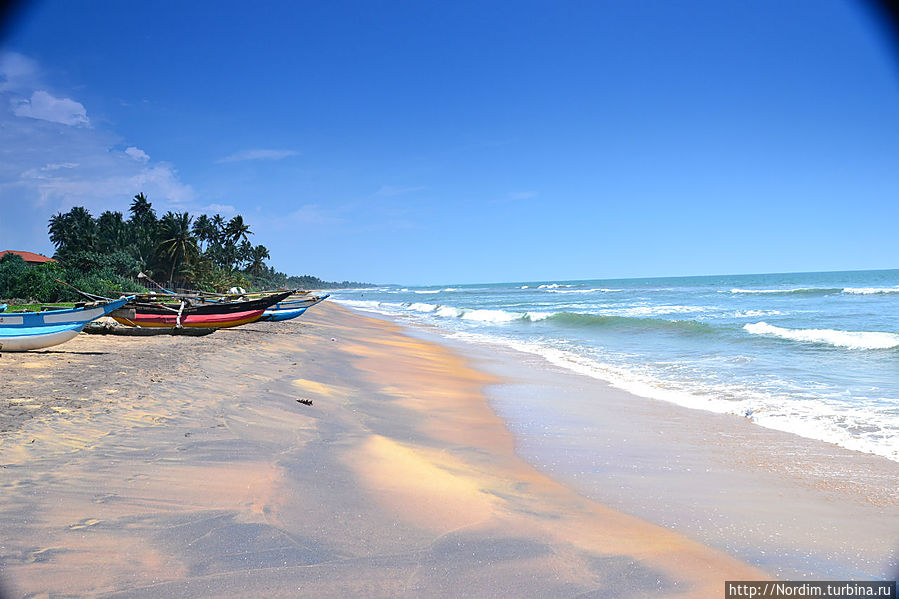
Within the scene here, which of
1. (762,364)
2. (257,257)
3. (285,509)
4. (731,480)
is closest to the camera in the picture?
(285,509)

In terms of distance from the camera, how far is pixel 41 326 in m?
10.2

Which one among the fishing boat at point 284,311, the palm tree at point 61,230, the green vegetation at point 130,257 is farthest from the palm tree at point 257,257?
the fishing boat at point 284,311

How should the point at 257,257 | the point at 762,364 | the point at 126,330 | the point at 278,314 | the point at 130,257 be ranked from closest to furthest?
the point at 762,364 < the point at 126,330 < the point at 278,314 < the point at 130,257 < the point at 257,257

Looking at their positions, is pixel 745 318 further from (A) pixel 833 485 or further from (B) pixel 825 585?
(B) pixel 825 585

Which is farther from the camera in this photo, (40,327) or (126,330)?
(126,330)

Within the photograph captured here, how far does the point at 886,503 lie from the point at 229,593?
216 inches

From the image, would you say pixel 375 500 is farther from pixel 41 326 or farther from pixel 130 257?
pixel 130 257

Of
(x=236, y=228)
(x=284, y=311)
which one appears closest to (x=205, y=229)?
(x=236, y=228)

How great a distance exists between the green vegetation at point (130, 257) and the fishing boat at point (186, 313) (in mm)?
17533

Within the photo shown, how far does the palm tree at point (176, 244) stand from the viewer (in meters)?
54.2

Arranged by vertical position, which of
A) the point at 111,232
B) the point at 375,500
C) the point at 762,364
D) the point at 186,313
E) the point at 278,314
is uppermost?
the point at 111,232

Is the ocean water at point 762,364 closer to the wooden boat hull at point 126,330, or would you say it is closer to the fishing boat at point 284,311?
the fishing boat at point 284,311

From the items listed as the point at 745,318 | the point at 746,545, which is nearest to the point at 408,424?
the point at 746,545

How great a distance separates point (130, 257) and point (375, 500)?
5715 cm
